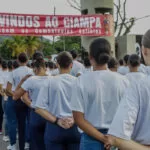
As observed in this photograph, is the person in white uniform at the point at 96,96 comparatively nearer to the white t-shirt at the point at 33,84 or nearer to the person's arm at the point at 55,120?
the person's arm at the point at 55,120

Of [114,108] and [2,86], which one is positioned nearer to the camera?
[114,108]

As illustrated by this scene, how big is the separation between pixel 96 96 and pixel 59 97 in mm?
1060

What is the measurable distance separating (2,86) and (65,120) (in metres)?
5.60

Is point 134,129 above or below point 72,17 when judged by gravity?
below

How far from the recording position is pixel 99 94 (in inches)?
157

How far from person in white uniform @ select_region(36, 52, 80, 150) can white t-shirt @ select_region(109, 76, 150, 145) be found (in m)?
2.41

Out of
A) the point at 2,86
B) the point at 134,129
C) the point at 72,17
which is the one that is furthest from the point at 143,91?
the point at 72,17

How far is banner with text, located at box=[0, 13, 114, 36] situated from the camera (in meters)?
16.1

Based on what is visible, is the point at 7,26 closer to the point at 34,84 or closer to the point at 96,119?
the point at 34,84

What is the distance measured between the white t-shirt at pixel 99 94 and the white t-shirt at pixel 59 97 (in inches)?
36.8

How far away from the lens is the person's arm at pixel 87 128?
12.3ft

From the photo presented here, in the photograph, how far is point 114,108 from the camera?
4.07 metres

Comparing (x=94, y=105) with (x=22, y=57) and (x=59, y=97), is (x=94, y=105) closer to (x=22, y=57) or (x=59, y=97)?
(x=59, y=97)

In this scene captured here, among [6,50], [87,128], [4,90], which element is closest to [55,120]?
[87,128]
